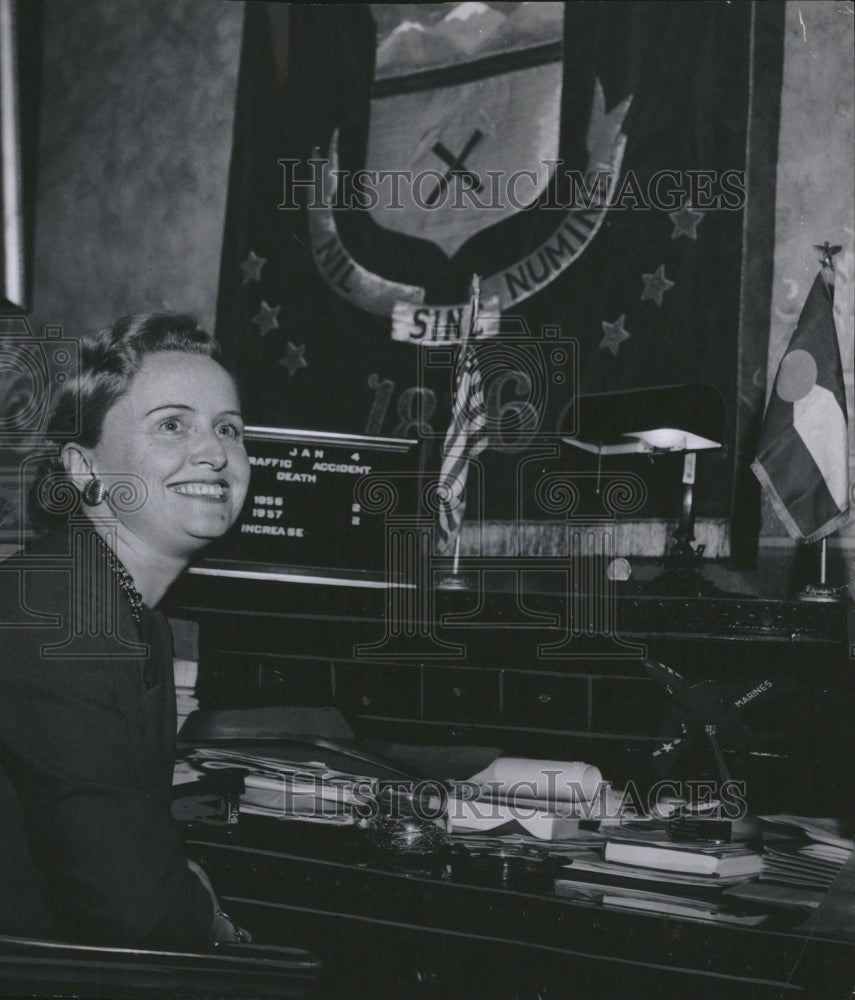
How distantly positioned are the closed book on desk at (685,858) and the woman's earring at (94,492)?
3.25 feet

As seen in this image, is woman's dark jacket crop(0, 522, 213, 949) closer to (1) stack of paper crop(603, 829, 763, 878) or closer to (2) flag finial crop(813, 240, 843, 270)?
(1) stack of paper crop(603, 829, 763, 878)

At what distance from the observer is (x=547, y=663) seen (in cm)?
210

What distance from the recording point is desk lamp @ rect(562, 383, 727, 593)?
6.94 feet

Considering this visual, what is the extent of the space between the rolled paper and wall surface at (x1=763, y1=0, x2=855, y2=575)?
0.83 metres

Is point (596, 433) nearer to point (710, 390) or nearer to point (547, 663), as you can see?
point (710, 390)

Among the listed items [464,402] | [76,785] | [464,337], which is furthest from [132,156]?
[76,785]

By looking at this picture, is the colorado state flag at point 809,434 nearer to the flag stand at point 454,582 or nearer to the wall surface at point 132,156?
the flag stand at point 454,582

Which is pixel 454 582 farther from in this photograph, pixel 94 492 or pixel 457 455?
pixel 94 492

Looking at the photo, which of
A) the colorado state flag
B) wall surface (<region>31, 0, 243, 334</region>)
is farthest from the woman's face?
wall surface (<region>31, 0, 243, 334</region>)

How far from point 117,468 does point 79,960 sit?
85cm

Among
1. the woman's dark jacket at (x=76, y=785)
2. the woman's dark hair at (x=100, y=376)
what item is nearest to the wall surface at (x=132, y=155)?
the woman's dark hair at (x=100, y=376)

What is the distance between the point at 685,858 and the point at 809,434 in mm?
1021

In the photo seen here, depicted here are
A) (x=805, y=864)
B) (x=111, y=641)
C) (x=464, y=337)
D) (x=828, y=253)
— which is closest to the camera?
(x=111, y=641)

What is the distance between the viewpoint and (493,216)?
9.18ft
